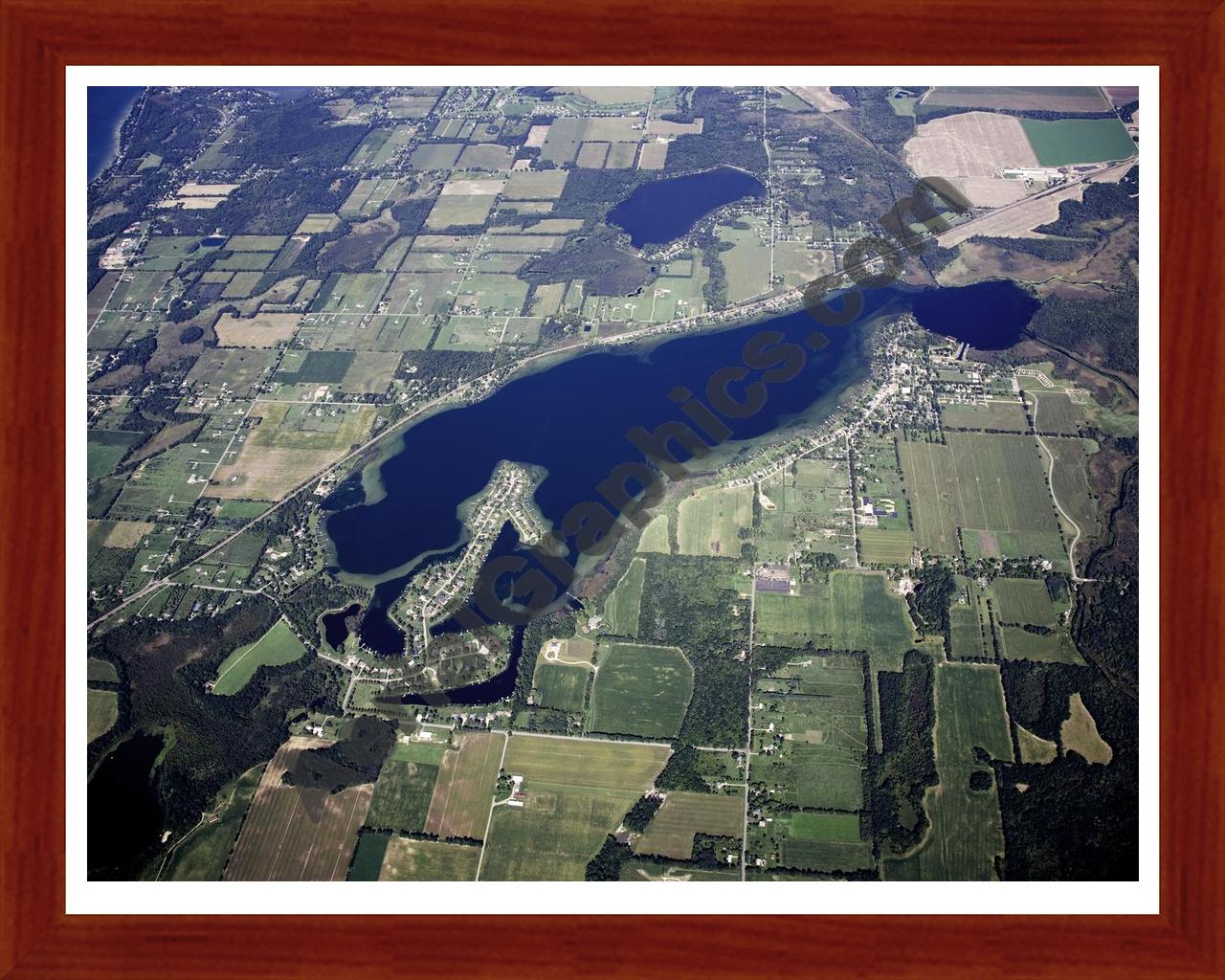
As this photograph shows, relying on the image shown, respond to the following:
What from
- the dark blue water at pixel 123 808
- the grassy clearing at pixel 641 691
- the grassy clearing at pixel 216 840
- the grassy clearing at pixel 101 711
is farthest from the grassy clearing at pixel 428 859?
the grassy clearing at pixel 101 711

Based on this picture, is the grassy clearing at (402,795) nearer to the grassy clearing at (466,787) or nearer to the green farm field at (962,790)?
the grassy clearing at (466,787)

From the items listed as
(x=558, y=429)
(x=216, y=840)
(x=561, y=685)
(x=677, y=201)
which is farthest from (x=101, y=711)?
Answer: (x=677, y=201)

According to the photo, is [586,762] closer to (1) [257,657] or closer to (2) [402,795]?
(2) [402,795]

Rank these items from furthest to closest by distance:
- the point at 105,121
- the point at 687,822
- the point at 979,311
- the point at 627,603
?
1. the point at 105,121
2. the point at 979,311
3. the point at 627,603
4. the point at 687,822

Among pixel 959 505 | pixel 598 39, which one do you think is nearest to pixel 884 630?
pixel 959 505

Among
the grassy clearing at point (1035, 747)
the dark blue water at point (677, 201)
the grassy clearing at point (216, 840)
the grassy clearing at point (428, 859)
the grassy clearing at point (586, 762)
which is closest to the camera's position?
the grassy clearing at point (428, 859)

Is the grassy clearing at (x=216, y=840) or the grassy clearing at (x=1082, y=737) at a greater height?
the grassy clearing at (x=1082, y=737)
